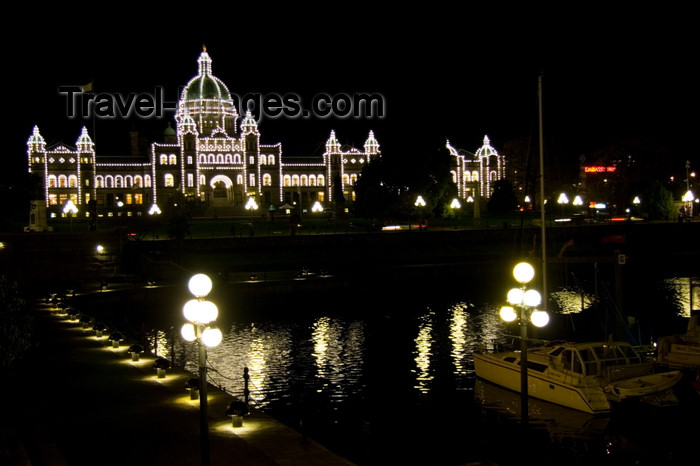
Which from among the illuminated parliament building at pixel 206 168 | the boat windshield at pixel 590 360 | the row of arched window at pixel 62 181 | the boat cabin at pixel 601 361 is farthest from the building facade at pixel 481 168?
the boat windshield at pixel 590 360

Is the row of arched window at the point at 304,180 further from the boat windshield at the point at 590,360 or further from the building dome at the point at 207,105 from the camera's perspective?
the boat windshield at the point at 590,360

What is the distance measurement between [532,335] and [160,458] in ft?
62.6

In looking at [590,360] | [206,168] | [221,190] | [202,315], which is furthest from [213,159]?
[202,315]

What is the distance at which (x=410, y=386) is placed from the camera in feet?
99.1

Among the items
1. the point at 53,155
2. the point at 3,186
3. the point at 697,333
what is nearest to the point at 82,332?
the point at 697,333

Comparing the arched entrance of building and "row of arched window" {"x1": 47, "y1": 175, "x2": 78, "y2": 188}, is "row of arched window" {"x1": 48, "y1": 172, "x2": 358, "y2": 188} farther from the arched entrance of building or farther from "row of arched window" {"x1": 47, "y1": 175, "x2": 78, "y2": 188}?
the arched entrance of building

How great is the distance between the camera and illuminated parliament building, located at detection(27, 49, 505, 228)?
131 metres

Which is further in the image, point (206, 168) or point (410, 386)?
point (206, 168)

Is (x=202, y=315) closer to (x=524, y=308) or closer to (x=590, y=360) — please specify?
(x=524, y=308)

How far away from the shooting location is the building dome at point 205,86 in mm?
146625

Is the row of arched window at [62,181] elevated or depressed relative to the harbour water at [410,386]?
elevated

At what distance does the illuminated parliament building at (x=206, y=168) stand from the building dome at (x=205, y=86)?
0.18 m

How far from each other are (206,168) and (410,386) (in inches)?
4455

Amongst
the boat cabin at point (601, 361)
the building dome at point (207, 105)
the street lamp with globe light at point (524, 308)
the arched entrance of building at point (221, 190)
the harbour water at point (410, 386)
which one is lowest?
the harbour water at point (410, 386)
